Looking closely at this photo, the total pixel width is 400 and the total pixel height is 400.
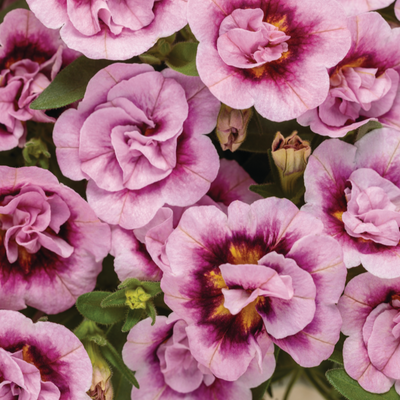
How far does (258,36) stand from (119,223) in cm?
30

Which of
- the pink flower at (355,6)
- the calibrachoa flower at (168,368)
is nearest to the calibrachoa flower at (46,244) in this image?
the calibrachoa flower at (168,368)

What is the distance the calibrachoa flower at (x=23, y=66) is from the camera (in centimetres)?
75

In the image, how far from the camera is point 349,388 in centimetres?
71

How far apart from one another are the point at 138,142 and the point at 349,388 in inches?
17.0

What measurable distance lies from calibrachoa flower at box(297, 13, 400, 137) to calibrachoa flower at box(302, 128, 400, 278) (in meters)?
0.03

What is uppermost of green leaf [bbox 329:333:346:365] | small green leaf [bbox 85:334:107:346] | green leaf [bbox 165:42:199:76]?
green leaf [bbox 165:42:199:76]

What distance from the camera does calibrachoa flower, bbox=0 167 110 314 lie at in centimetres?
71

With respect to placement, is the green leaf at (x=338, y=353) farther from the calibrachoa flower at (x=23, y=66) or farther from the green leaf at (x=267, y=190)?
the calibrachoa flower at (x=23, y=66)

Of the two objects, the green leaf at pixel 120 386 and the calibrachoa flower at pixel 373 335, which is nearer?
the calibrachoa flower at pixel 373 335

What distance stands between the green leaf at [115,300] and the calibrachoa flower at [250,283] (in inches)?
3.1

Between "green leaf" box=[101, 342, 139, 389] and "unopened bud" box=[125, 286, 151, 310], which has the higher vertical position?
"unopened bud" box=[125, 286, 151, 310]

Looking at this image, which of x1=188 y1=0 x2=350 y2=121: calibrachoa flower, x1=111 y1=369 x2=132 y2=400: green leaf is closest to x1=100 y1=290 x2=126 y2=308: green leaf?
x1=111 y1=369 x2=132 y2=400: green leaf

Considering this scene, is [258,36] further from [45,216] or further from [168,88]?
[45,216]

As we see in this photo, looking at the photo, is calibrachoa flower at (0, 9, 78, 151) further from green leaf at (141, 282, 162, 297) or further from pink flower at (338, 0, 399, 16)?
pink flower at (338, 0, 399, 16)
